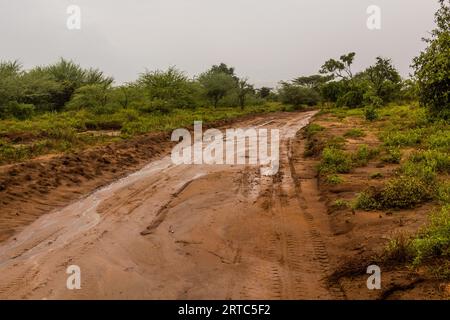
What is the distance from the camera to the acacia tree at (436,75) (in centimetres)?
1175

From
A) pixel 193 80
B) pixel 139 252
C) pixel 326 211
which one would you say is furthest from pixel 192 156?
pixel 193 80

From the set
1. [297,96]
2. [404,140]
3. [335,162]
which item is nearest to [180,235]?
[335,162]

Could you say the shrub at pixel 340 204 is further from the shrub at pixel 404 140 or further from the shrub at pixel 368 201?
the shrub at pixel 404 140

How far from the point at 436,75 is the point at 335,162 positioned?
4.61m

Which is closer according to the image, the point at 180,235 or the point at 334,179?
the point at 180,235

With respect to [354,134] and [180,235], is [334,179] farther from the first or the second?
[354,134]

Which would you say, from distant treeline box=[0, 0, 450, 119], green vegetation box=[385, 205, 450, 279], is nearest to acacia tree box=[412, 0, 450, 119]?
distant treeline box=[0, 0, 450, 119]

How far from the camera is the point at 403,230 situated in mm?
5301

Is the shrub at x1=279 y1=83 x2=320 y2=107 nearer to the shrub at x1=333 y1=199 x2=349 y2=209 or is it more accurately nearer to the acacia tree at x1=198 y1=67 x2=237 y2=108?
the acacia tree at x1=198 y1=67 x2=237 y2=108

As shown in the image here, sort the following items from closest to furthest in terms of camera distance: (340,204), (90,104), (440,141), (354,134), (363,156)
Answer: (340,204) < (363,156) < (440,141) < (354,134) < (90,104)

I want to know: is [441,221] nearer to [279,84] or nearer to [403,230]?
[403,230]

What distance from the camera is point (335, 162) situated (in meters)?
9.34
